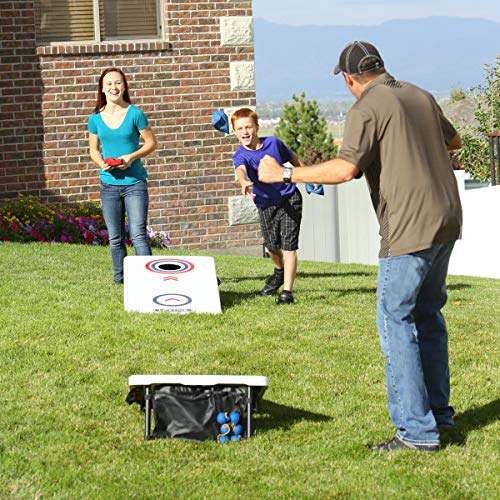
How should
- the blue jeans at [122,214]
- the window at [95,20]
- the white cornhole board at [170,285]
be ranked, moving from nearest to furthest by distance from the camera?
1. the white cornhole board at [170,285]
2. the blue jeans at [122,214]
3. the window at [95,20]

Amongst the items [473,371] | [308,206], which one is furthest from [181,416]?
[308,206]

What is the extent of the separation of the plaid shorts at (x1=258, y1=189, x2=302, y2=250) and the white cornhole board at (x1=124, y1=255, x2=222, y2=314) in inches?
25.1

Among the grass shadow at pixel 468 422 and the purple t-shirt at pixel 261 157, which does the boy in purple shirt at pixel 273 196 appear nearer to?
the purple t-shirt at pixel 261 157

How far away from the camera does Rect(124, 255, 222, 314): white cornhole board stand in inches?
327

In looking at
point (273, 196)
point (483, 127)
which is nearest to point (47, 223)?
point (273, 196)

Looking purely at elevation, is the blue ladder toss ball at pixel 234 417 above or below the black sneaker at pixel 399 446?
above

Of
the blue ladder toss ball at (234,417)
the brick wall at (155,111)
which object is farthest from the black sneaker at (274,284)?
the brick wall at (155,111)

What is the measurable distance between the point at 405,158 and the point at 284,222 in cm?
416

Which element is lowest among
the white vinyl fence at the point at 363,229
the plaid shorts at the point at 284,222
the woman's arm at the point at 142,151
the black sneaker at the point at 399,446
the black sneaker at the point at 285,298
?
the white vinyl fence at the point at 363,229

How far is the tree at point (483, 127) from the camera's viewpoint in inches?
866

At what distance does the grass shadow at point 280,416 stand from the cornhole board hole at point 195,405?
0.26 metres

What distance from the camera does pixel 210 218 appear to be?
15.2 metres

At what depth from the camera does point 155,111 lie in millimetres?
14727

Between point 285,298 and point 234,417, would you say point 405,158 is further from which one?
point 285,298
